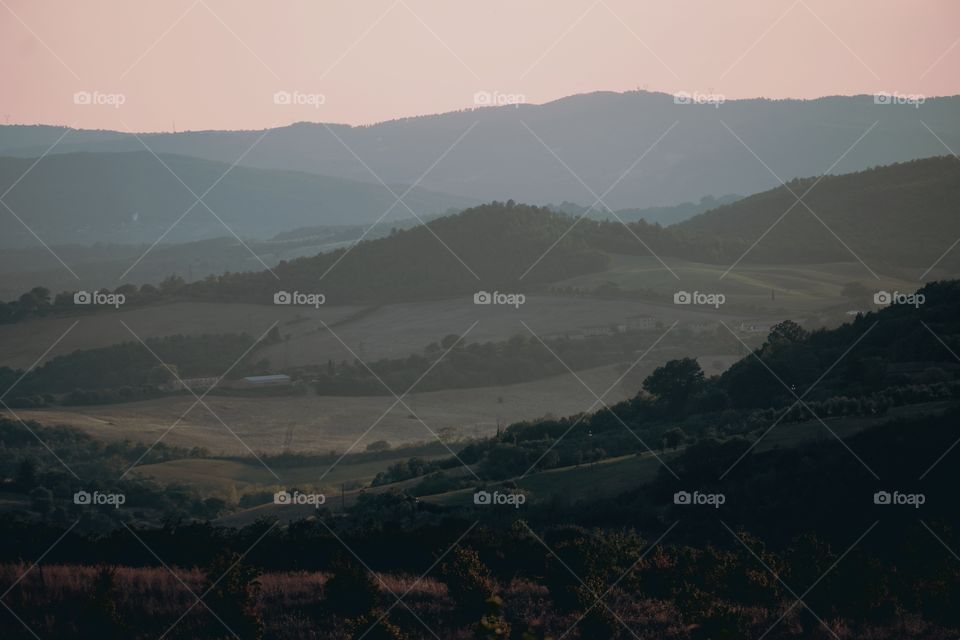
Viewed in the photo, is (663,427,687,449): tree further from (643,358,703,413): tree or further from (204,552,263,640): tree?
(204,552,263,640): tree

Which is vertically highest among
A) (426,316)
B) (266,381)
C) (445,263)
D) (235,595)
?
(445,263)

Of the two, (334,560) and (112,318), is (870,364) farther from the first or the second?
(112,318)

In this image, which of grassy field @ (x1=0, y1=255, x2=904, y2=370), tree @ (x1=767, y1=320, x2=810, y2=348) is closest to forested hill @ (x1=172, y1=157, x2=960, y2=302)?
grassy field @ (x1=0, y1=255, x2=904, y2=370)

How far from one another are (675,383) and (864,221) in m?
84.9

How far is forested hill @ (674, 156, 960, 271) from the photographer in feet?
388

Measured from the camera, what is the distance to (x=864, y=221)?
412 ft

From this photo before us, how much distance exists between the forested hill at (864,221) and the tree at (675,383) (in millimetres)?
68672

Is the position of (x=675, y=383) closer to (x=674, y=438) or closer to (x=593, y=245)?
(x=674, y=438)

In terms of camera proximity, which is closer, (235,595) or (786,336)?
(235,595)

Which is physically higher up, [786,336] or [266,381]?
[266,381]

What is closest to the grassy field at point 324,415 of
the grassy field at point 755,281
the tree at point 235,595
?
the grassy field at point 755,281

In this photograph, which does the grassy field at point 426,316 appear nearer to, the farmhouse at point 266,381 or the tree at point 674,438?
the farmhouse at point 266,381

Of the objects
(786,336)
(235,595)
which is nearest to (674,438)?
(786,336)

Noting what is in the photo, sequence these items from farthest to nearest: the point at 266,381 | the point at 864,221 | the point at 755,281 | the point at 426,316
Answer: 1. the point at 864,221
2. the point at 755,281
3. the point at 426,316
4. the point at 266,381
